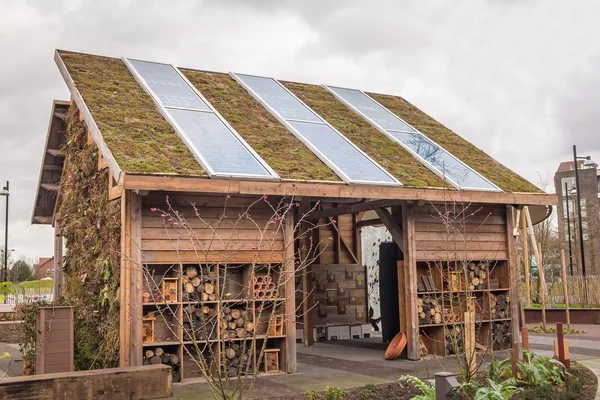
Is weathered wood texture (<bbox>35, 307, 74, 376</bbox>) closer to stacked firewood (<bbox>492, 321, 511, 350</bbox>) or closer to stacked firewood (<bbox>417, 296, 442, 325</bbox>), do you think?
stacked firewood (<bbox>417, 296, 442, 325</bbox>)

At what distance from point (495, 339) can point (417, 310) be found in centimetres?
188

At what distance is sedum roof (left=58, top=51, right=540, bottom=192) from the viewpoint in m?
8.95

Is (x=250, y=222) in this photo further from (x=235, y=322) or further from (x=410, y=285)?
(x=410, y=285)

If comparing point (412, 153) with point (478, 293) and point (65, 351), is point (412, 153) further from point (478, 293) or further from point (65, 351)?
point (65, 351)

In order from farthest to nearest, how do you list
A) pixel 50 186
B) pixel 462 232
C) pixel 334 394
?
pixel 50 186, pixel 462 232, pixel 334 394

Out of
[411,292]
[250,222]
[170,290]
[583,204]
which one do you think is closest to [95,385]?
[170,290]

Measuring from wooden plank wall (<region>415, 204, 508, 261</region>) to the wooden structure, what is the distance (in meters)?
0.02

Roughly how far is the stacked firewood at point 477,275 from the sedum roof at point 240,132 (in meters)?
1.45

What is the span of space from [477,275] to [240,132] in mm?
4869

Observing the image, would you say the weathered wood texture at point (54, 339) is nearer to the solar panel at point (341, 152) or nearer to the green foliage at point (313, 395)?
the green foliage at point (313, 395)

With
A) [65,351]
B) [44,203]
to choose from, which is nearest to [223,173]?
[65,351]

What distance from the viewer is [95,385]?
717 cm

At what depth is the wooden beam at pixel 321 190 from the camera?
815 cm

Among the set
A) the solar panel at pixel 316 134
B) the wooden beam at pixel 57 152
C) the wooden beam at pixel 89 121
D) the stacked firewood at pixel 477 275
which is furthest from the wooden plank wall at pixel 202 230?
the wooden beam at pixel 57 152
